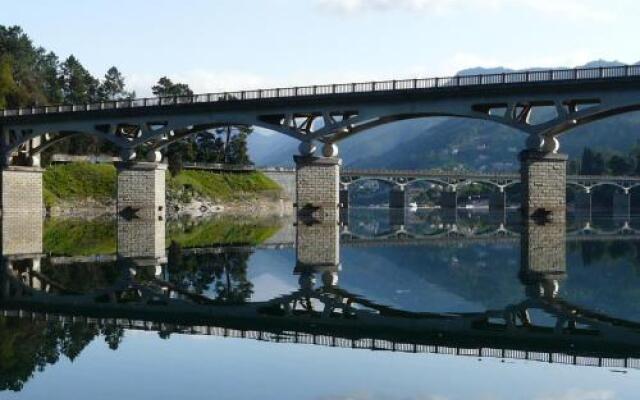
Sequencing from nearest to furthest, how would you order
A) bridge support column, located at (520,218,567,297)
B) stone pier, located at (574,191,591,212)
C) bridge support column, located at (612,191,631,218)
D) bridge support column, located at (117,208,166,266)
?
bridge support column, located at (520,218,567,297) → bridge support column, located at (117,208,166,266) → bridge support column, located at (612,191,631,218) → stone pier, located at (574,191,591,212)

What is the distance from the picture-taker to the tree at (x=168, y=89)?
112512 mm

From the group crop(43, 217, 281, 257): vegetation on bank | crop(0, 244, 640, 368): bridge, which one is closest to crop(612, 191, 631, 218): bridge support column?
crop(43, 217, 281, 257): vegetation on bank

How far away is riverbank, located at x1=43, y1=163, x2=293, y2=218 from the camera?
90688mm

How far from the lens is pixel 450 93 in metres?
61.8

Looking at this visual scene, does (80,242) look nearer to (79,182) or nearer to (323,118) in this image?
(323,118)

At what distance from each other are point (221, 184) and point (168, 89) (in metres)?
15.3

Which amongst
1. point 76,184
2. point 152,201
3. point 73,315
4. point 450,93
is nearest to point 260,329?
point 73,315

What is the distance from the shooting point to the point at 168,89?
11331cm

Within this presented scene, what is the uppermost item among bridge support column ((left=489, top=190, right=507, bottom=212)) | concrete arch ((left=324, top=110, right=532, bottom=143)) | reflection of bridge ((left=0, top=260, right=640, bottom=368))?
concrete arch ((left=324, top=110, right=532, bottom=143))

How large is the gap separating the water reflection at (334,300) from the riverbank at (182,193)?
5296 centimetres

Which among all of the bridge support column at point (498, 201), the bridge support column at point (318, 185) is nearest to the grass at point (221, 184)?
the bridge support column at point (318, 185)

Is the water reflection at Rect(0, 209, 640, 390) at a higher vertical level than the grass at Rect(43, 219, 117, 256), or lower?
lower

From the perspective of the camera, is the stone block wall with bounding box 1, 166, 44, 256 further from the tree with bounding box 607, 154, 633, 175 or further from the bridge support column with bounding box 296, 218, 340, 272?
the tree with bounding box 607, 154, 633, 175

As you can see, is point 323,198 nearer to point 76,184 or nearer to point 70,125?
point 70,125
